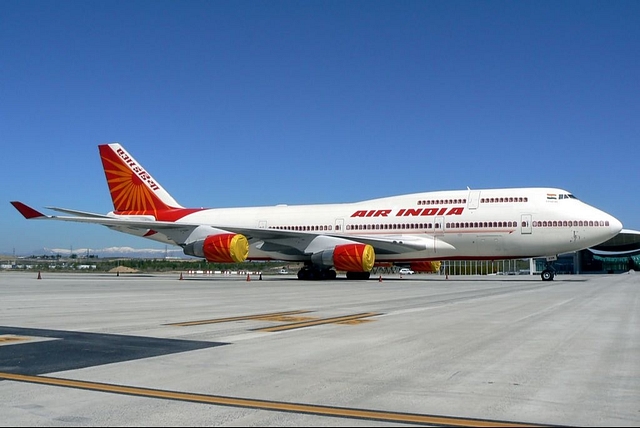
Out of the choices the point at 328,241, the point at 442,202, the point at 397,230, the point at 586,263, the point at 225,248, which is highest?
the point at 442,202

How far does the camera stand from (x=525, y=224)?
108ft

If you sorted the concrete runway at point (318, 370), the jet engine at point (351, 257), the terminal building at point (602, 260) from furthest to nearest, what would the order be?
the terminal building at point (602, 260), the jet engine at point (351, 257), the concrete runway at point (318, 370)

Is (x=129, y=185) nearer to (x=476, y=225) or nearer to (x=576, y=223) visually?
(x=476, y=225)

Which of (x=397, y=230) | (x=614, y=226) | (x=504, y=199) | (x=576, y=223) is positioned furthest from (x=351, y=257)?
(x=614, y=226)

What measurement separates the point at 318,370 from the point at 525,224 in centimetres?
2814

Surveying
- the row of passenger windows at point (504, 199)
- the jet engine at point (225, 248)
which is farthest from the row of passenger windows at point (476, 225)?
the jet engine at point (225, 248)

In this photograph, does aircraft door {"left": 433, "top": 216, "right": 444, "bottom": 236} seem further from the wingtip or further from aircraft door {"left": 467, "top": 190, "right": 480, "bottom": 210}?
the wingtip

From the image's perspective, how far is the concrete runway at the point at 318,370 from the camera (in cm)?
512

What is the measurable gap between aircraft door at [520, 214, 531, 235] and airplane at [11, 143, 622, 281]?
0.05 m

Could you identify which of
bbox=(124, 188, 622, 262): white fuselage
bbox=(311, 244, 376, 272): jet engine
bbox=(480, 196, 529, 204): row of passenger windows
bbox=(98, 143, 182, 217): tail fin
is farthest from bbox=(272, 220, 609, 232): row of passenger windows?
bbox=(98, 143, 182, 217): tail fin

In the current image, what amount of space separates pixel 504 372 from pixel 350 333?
373cm

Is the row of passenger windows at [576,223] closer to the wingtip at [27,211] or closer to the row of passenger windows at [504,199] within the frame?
the row of passenger windows at [504,199]

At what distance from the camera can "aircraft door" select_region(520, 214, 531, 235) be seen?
32.9 meters

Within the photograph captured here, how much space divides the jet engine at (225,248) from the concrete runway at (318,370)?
2175 cm
